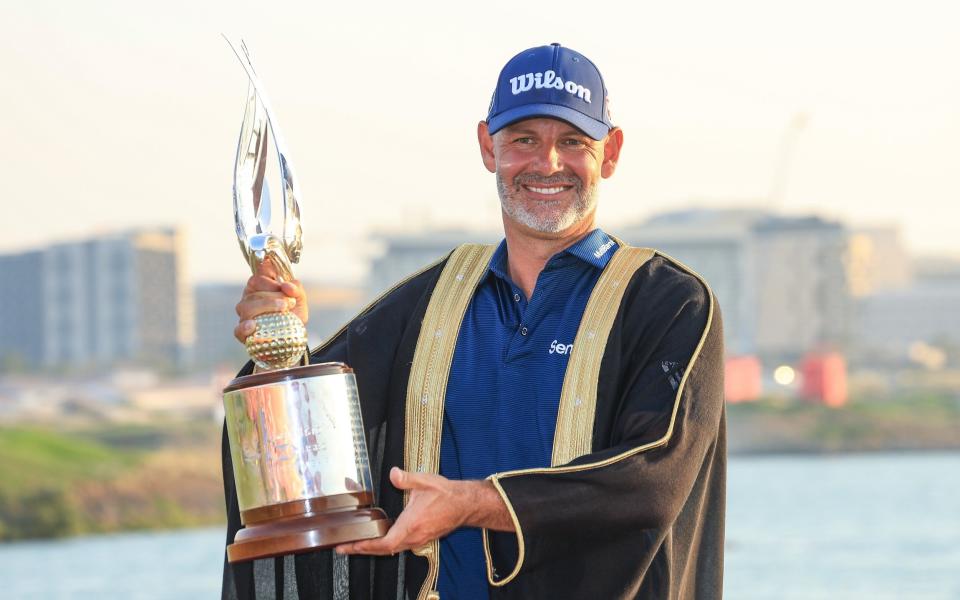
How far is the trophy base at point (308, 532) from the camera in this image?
14.8ft

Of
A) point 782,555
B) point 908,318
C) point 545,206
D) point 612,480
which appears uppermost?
point 908,318

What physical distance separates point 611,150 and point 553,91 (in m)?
0.31

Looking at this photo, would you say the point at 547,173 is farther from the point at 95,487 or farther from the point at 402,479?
the point at 95,487

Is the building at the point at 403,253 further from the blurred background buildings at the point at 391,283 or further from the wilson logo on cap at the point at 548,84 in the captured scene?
the wilson logo on cap at the point at 548,84

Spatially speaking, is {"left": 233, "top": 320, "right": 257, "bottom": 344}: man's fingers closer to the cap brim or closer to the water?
the cap brim

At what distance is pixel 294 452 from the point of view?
4.62 m

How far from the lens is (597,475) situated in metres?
4.56

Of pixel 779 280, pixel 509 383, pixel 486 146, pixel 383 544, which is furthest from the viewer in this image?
pixel 779 280

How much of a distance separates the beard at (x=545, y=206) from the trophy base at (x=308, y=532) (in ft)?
2.99

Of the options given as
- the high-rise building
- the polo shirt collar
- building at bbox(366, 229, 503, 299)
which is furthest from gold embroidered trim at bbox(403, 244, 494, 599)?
building at bbox(366, 229, 503, 299)

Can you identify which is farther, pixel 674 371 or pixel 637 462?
pixel 674 371

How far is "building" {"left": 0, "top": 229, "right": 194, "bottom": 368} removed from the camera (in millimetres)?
151125

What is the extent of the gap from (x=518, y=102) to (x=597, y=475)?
1028 mm

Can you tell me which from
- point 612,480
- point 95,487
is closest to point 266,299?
point 612,480
